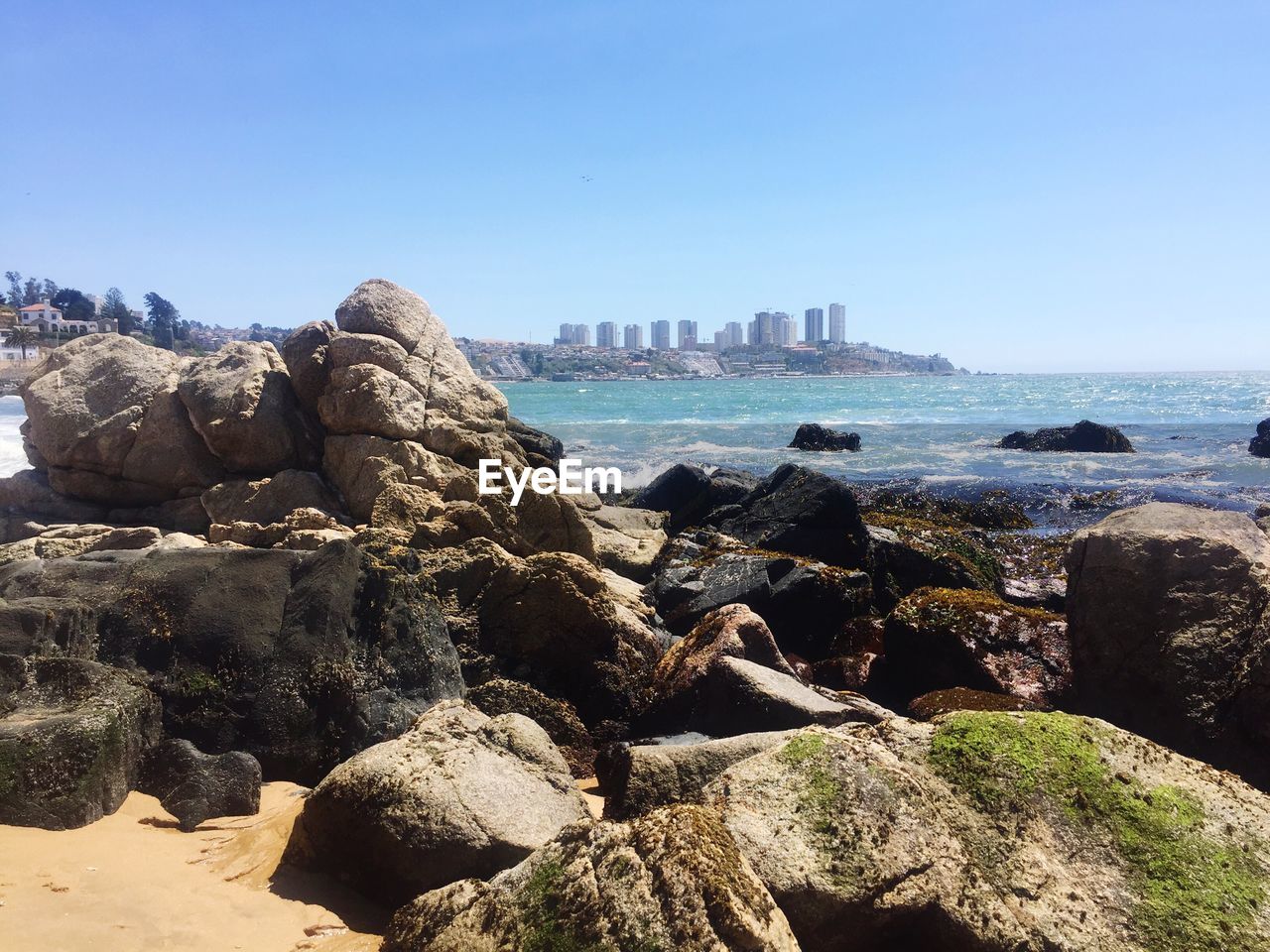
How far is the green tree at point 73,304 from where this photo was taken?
114m

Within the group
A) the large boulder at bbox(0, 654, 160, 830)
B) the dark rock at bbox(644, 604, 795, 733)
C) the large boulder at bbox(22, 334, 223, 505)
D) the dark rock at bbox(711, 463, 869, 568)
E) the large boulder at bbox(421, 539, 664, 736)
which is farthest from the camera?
the dark rock at bbox(711, 463, 869, 568)

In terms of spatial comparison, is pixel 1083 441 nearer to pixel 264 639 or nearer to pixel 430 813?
pixel 264 639

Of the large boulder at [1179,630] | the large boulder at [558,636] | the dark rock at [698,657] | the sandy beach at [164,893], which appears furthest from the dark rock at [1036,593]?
the sandy beach at [164,893]

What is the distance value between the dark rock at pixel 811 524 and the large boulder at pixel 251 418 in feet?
19.1

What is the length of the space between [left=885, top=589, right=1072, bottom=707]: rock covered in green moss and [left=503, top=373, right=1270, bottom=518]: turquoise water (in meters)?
13.6

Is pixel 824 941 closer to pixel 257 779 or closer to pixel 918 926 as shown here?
pixel 918 926

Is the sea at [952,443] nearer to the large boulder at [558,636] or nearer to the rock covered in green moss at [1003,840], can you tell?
the large boulder at [558,636]

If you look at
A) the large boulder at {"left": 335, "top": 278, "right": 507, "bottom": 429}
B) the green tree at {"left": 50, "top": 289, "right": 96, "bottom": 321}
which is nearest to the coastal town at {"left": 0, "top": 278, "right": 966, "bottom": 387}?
the green tree at {"left": 50, "top": 289, "right": 96, "bottom": 321}

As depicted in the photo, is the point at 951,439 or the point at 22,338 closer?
the point at 951,439

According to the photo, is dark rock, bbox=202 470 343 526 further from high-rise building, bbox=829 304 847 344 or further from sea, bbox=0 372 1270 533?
high-rise building, bbox=829 304 847 344

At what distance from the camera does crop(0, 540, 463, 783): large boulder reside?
17.5 feet

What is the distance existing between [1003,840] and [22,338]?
8564cm

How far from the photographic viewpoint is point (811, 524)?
484 inches

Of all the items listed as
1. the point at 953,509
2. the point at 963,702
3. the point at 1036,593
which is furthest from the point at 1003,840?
the point at 953,509
